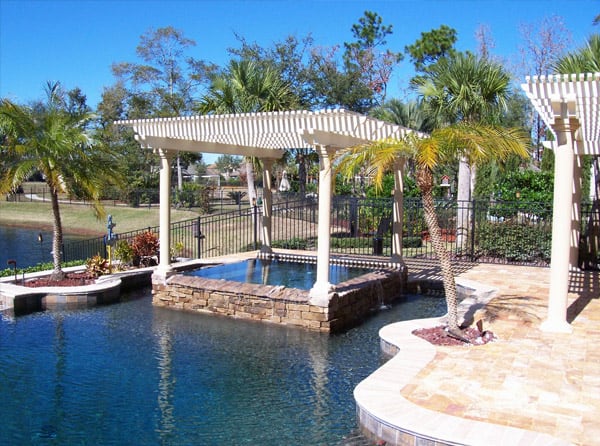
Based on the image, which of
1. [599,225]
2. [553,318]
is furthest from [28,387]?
[599,225]

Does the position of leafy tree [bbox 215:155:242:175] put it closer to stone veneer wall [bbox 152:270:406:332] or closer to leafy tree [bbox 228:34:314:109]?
leafy tree [bbox 228:34:314:109]

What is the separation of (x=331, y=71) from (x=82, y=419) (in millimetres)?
27524

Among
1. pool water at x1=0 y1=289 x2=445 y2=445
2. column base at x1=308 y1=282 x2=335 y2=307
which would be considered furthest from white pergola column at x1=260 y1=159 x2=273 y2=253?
column base at x1=308 y1=282 x2=335 y2=307

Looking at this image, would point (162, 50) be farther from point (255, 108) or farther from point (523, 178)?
point (523, 178)

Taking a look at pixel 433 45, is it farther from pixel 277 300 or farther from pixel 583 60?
pixel 277 300

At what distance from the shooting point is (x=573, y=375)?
614cm

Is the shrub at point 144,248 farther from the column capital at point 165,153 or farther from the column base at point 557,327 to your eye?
the column base at point 557,327

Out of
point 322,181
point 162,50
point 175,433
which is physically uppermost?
point 162,50

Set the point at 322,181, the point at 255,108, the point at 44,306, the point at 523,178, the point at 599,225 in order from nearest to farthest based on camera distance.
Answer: the point at 322,181, the point at 44,306, the point at 599,225, the point at 255,108, the point at 523,178

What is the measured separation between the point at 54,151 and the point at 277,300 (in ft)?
17.3

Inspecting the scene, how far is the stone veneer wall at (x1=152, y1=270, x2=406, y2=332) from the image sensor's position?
9.08m

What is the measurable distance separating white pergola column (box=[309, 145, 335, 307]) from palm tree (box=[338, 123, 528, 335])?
61.6 inches

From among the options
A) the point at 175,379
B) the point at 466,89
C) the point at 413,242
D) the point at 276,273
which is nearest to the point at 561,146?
the point at 175,379

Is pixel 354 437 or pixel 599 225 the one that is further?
pixel 599 225
